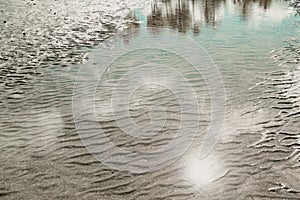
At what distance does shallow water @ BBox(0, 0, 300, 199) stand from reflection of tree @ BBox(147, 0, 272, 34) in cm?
Result: 162

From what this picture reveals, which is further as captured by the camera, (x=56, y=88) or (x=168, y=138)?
(x=56, y=88)

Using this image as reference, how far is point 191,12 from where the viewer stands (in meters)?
30.5

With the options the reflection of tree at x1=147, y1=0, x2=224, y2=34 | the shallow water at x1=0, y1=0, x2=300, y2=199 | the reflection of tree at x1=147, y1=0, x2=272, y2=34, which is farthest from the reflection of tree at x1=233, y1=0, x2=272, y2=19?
the shallow water at x1=0, y1=0, x2=300, y2=199

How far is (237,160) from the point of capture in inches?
348

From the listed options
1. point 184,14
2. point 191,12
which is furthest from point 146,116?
point 191,12

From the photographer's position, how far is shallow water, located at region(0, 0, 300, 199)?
7984mm

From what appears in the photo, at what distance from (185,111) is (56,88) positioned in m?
5.45

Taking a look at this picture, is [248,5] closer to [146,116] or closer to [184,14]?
[184,14]

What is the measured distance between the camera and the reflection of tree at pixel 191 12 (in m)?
25.4

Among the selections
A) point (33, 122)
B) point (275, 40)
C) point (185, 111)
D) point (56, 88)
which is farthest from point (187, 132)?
point (275, 40)

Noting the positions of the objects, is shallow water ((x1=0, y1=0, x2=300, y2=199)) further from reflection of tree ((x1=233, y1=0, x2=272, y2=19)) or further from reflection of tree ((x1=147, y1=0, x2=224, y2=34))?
reflection of tree ((x1=233, y1=0, x2=272, y2=19))

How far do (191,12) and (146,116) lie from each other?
21460 millimetres


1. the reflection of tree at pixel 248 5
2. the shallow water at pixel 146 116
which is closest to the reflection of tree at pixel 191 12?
the reflection of tree at pixel 248 5

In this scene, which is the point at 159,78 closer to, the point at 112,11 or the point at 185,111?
the point at 185,111
